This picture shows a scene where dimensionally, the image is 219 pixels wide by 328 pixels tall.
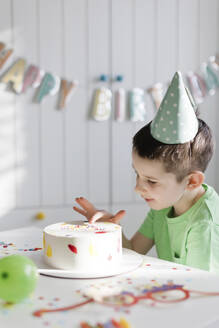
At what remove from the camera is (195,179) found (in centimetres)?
124

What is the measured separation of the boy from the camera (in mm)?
1103

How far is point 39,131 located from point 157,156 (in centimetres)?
133

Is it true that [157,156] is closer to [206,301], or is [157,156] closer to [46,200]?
[206,301]

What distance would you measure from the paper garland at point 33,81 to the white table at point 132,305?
61.6 inches

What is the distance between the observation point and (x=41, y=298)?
2.56ft

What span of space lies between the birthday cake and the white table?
0.04 meters

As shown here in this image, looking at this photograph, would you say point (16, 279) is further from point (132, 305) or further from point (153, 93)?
point (153, 93)

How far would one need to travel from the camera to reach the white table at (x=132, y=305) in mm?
683

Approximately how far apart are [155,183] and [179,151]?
0.33 feet

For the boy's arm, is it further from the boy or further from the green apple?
the green apple

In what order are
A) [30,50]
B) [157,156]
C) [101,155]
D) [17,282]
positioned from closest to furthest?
1. [17,282]
2. [157,156]
3. [30,50]
4. [101,155]

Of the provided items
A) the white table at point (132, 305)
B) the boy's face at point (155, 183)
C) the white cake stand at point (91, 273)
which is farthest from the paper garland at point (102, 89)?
→ the white table at point (132, 305)

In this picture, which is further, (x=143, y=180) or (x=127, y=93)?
(x=127, y=93)

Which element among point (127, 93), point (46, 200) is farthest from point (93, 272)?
point (127, 93)
